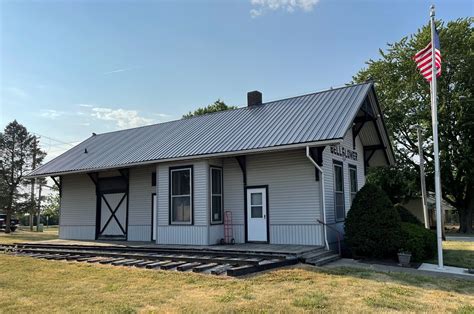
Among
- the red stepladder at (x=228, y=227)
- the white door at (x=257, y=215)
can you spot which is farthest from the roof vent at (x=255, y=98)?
the red stepladder at (x=228, y=227)

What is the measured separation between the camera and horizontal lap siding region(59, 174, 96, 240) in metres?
17.8

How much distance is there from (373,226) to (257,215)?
377 centimetres

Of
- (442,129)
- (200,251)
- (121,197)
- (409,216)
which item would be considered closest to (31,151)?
(121,197)

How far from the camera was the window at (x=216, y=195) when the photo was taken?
13484mm

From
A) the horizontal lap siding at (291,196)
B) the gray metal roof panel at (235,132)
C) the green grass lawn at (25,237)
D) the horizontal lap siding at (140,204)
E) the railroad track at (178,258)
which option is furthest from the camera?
the green grass lawn at (25,237)

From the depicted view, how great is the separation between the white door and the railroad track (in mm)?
2111

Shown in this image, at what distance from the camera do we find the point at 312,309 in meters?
5.86

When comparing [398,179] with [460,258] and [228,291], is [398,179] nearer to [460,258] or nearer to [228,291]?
[460,258]

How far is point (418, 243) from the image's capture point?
11141 mm

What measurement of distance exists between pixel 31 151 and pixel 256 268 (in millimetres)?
30613

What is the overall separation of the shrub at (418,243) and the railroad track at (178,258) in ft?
11.3

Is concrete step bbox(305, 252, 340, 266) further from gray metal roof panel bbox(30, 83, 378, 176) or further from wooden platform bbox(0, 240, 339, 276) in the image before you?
gray metal roof panel bbox(30, 83, 378, 176)

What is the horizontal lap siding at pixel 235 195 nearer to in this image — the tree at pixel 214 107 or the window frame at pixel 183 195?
the window frame at pixel 183 195

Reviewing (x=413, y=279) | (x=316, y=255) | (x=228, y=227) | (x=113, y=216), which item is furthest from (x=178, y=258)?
(x=113, y=216)
